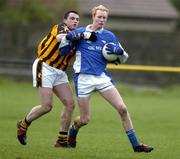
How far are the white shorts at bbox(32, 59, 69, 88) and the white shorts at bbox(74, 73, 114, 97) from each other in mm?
721

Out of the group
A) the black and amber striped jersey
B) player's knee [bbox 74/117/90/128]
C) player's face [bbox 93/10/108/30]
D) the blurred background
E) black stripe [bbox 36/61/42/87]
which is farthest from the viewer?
the blurred background

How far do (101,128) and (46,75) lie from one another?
14.1 ft

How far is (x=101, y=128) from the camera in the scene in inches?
640

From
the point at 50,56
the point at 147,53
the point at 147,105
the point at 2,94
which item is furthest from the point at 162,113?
the point at 147,53

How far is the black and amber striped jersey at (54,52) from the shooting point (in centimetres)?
1209

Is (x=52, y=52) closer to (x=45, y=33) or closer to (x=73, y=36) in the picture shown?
(x=73, y=36)

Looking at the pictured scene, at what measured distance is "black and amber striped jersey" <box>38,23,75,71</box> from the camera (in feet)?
39.7

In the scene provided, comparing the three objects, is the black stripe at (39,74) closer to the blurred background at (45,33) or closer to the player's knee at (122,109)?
the player's knee at (122,109)

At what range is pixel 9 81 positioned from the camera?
28.7m

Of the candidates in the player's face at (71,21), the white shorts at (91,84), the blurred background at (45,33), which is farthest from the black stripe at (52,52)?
the blurred background at (45,33)

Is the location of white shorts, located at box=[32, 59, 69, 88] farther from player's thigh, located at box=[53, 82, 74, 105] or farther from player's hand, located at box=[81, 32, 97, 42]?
player's hand, located at box=[81, 32, 97, 42]

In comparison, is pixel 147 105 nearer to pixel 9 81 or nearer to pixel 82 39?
pixel 9 81

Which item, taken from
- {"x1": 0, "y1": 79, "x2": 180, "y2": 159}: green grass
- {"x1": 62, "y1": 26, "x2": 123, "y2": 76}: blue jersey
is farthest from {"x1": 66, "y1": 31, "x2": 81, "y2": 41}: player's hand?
{"x1": 0, "y1": 79, "x2": 180, "y2": 159}: green grass

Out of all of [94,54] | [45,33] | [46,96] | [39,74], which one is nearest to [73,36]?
[94,54]
